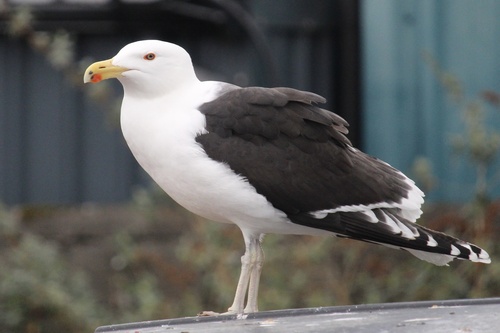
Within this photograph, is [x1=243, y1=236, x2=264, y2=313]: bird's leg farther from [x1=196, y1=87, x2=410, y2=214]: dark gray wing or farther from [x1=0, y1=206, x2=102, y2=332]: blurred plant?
[x1=0, y1=206, x2=102, y2=332]: blurred plant

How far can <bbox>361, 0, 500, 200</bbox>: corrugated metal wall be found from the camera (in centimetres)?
736

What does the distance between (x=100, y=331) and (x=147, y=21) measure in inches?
163

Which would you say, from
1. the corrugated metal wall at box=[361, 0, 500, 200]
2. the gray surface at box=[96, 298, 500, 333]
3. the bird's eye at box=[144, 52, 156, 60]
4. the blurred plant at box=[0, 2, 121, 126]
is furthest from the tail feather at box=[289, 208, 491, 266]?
the corrugated metal wall at box=[361, 0, 500, 200]

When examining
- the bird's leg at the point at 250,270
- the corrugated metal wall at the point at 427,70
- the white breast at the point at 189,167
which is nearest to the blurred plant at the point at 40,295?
the corrugated metal wall at the point at 427,70

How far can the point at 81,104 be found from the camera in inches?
295

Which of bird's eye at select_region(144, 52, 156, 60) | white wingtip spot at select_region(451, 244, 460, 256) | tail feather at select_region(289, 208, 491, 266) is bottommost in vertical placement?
white wingtip spot at select_region(451, 244, 460, 256)

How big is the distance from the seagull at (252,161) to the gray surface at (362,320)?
0.54 meters

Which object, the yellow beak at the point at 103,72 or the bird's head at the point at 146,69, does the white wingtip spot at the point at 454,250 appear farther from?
the yellow beak at the point at 103,72

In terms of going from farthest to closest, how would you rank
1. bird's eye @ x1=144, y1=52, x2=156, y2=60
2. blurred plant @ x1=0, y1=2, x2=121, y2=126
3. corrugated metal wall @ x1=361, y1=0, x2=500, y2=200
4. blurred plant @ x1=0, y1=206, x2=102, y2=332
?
corrugated metal wall @ x1=361, y1=0, x2=500, y2=200 → blurred plant @ x1=0, y1=2, x2=121, y2=126 → blurred plant @ x1=0, y1=206, x2=102, y2=332 → bird's eye @ x1=144, y1=52, x2=156, y2=60

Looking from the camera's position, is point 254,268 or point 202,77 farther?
point 202,77

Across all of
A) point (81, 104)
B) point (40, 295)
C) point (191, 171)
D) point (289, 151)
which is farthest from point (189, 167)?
point (81, 104)

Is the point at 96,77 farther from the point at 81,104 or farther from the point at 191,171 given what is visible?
the point at 81,104

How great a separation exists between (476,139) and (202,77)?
1590mm

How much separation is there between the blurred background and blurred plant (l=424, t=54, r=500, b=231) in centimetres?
1
